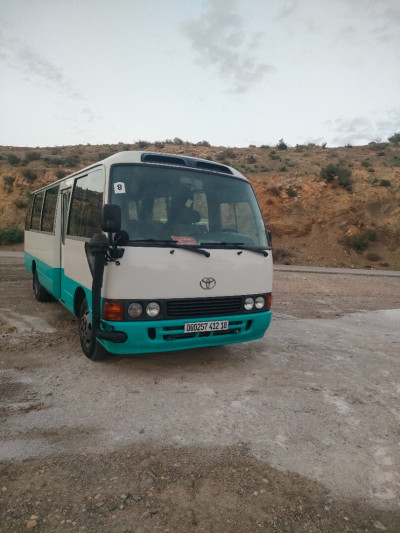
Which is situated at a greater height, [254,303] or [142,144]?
[142,144]

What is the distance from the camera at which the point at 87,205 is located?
5234 millimetres

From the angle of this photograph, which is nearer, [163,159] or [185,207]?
[185,207]

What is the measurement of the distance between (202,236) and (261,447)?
7.90 feet

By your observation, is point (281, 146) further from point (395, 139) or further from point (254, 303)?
point (254, 303)

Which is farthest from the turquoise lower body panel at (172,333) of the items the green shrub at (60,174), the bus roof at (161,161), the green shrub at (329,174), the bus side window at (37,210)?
the green shrub at (60,174)

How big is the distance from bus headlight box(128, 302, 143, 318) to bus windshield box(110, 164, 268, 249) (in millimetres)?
669

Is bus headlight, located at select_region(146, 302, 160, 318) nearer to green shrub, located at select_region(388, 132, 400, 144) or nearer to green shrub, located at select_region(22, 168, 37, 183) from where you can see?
green shrub, located at select_region(22, 168, 37, 183)

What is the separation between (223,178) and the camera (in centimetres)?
538

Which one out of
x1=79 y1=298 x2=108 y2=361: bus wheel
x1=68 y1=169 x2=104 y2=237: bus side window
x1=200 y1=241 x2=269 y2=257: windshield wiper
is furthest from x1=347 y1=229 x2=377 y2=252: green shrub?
x1=79 y1=298 x2=108 y2=361: bus wheel

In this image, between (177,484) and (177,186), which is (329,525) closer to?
(177,484)

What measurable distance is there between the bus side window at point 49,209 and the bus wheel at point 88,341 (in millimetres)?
2397

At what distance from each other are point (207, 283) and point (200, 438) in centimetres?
178

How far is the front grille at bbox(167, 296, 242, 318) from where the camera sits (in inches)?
181

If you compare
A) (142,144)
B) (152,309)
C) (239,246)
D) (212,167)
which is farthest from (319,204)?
(142,144)
